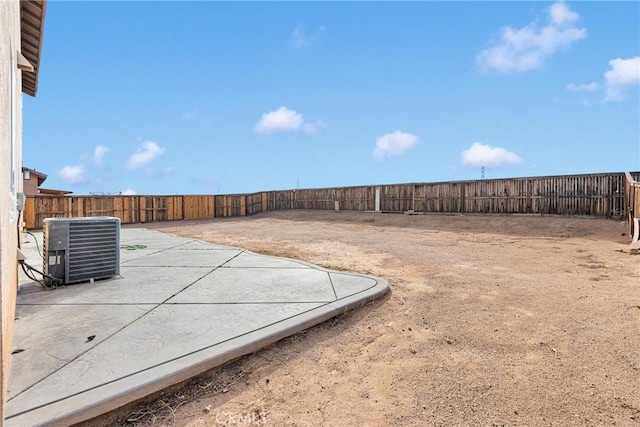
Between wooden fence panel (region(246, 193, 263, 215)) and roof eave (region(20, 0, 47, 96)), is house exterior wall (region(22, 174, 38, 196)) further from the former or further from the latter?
roof eave (region(20, 0, 47, 96))

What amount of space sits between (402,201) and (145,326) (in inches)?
694

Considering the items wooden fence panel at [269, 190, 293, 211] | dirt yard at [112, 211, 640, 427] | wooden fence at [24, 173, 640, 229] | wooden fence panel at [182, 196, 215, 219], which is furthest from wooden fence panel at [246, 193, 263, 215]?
dirt yard at [112, 211, 640, 427]

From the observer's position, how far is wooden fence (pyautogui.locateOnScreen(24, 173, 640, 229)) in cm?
1273

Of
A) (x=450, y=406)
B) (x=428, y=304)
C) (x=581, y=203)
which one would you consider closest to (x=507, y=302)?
(x=428, y=304)

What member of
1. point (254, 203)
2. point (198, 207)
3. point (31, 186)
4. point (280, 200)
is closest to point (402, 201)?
point (280, 200)

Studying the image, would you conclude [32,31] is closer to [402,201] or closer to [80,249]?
[80,249]

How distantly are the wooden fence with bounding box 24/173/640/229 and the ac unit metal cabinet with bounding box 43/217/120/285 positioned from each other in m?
12.6

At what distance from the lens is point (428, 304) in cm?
387

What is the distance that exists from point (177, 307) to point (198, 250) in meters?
4.17

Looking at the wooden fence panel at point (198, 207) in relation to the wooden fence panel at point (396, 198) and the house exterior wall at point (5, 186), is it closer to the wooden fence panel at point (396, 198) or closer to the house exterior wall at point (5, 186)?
the wooden fence panel at point (396, 198)

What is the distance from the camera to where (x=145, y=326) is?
2893mm

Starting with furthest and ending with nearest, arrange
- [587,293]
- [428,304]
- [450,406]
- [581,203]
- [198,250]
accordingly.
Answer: [581,203] → [198,250] → [587,293] → [428,304] → [450,406]

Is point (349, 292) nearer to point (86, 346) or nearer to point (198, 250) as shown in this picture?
point (86, 346)

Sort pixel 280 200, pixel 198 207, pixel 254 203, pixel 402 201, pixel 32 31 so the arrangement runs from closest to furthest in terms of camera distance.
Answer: pixel 32 31 → pixel 402 201 → pixel 198 207 → pixel 254 203 → pixel 280 200
